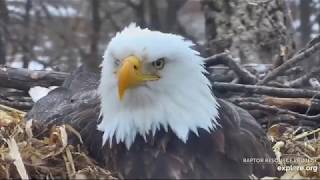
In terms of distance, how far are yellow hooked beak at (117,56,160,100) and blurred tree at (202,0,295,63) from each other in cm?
260

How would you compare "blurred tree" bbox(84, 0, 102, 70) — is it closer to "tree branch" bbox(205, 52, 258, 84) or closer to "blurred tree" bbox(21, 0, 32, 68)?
"blurred tree" bbox(21, 0, 32, 68)

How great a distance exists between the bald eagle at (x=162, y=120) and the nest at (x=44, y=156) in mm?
85

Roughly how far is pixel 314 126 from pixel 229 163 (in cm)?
120

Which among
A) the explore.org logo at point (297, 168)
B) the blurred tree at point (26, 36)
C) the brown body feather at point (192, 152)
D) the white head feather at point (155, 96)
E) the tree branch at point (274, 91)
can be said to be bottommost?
the explore.org logo at point (297, 168)

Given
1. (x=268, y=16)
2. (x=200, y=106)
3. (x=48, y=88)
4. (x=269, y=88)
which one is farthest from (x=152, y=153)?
(x=268, y=16)

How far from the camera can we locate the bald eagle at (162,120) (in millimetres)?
3154

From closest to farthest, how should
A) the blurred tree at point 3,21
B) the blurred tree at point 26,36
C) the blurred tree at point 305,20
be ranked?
1. the blurred tree at point 3,21
2. the blurred tree at point 26,36
3. the blurred tree at point 305,20

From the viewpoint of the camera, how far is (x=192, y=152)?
3207mm

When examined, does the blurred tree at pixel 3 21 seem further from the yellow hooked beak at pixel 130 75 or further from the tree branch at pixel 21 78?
the yellow hooked beak at pixel 130 75

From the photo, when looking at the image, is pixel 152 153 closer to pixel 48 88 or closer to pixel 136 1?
pixel 48 88

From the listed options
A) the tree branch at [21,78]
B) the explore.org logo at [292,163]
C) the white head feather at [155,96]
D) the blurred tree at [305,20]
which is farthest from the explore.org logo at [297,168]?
the blurred tree at [305,20]

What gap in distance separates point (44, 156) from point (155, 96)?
1.79 ft

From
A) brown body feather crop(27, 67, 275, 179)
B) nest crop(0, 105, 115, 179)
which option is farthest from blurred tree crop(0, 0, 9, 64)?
brown body feather crop(27, 67, 275, 179)

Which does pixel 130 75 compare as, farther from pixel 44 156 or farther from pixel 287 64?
pixel 287 64
